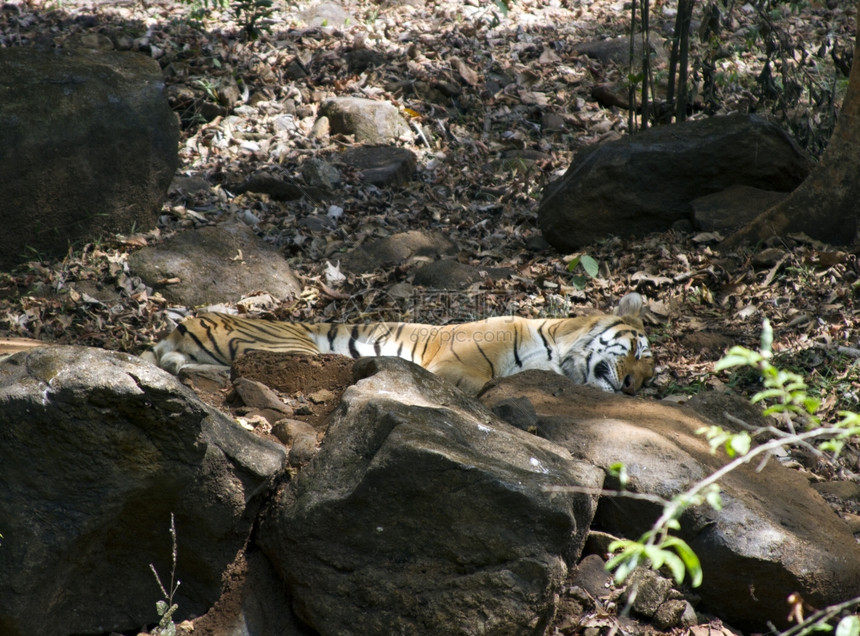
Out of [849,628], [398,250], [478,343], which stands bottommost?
[478,343]

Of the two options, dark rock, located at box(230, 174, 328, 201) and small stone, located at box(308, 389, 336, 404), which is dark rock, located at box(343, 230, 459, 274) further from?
small stone, located at box(308, 389, 336, 404)

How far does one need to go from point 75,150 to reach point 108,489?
15.1 ft

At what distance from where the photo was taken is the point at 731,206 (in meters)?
6.39

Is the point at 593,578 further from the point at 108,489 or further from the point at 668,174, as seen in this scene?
the point at 668,174

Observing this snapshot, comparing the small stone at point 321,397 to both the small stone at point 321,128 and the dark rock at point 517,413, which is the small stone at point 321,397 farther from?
the small stone at point 321,128

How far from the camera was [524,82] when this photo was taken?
389 inches

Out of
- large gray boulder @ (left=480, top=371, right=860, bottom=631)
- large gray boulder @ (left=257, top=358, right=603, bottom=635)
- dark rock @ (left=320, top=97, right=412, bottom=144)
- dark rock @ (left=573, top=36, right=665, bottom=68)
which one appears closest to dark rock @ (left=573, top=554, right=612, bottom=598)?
large gray boulder @ (left=480, top=371, right=860, bottom=631)

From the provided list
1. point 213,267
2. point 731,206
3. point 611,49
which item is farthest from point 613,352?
point 611,49

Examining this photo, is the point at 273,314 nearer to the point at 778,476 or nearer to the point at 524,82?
the point at 778,476

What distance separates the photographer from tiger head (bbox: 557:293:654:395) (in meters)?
5.25

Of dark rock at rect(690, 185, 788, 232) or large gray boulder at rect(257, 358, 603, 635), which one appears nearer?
large gray boulder at rect(257, 358, 603, 635)

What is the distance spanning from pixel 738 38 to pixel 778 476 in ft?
27.7

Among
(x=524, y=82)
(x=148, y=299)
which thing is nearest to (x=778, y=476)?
(x=148, y=299)

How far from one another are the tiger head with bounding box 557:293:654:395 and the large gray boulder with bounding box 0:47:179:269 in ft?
12.3
